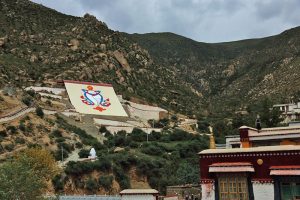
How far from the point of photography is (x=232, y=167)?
68.8 feet

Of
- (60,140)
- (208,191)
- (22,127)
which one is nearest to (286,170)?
(208,191)

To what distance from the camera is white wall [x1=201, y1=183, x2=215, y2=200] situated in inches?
847

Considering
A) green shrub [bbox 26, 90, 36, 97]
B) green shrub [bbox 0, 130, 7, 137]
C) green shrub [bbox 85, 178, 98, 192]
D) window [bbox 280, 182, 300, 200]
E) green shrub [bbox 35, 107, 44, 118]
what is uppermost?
green shrub [bbox 26, 90, 36, 97]

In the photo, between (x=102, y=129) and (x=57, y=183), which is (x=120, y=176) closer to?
(x=57, y=183)

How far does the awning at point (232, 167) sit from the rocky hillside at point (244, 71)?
306 ft

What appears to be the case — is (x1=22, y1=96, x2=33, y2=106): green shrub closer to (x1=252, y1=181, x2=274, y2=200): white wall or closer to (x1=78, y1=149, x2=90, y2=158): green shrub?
(x1=78, y1=149, x2=90, y2=158): green shrub

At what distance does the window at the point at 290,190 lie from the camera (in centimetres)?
1989

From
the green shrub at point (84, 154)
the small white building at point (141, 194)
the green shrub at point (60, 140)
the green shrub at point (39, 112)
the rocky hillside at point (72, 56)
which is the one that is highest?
the rocky hillside at point (72, 56)

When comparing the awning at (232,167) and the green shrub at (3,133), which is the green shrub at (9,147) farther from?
the awning at (232,167)

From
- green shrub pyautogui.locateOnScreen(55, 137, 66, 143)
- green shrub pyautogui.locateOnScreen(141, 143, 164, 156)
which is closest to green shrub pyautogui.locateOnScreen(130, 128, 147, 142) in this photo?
green shrub pyautogui.locateOnScreen(141, 143, 164, 156)

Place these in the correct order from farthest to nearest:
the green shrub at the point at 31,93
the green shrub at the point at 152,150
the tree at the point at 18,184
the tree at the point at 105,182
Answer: the green shrub at the point at 31,93, the green shrub at the point at 152,150, the tree at the point at 105,182, the tree at the point at 18,184

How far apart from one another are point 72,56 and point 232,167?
9476cm

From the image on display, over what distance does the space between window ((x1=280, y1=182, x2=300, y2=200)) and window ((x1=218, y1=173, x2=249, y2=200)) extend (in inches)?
60.0

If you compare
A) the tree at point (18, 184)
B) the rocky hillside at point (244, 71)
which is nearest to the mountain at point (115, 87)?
the rocky hillside at point (244, 71)
